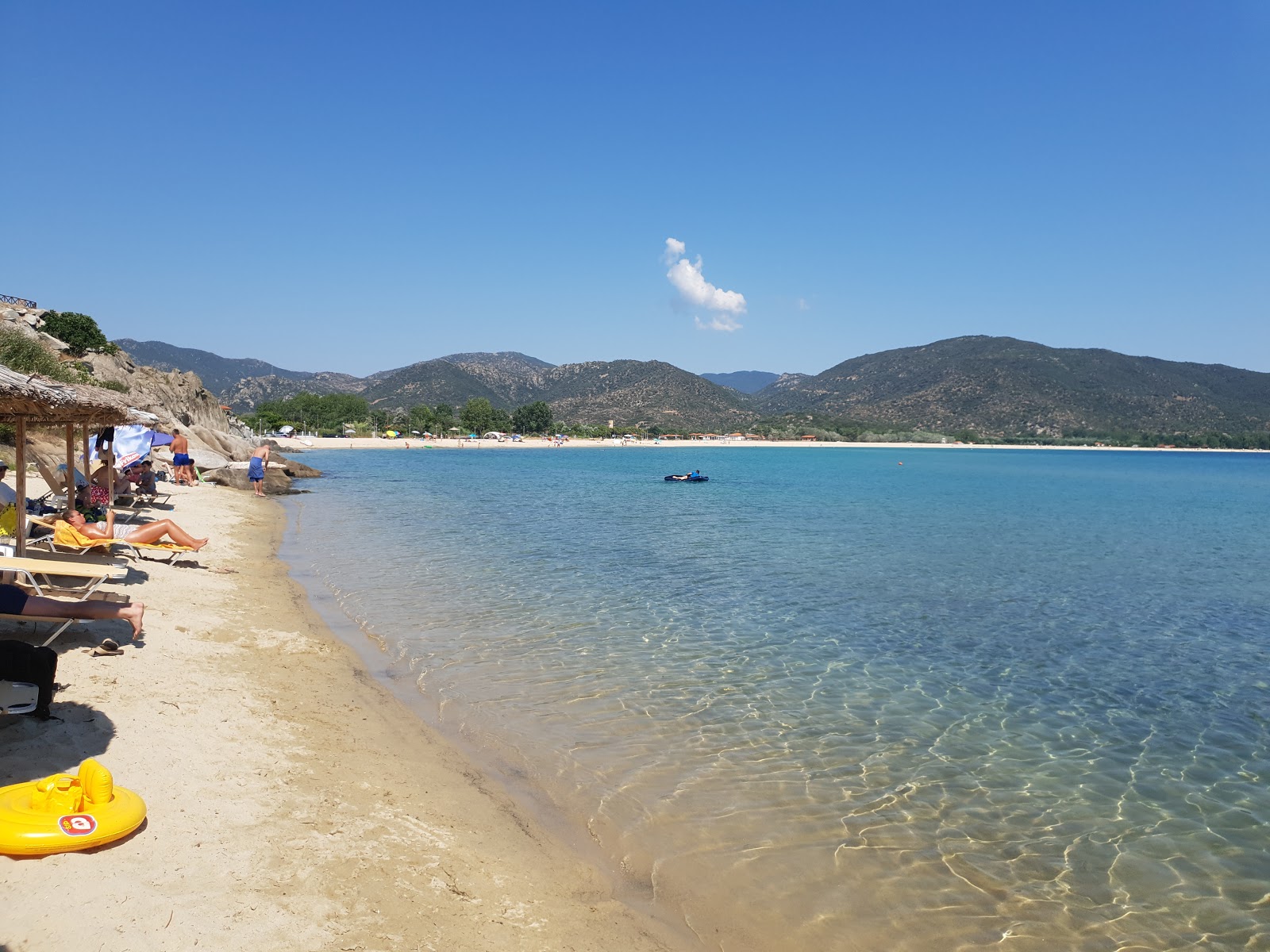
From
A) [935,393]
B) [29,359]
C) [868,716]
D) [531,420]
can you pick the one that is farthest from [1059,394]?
[868,716]

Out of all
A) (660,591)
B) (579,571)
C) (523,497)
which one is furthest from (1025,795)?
(523,497)

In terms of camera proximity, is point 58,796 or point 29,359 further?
point 29,359

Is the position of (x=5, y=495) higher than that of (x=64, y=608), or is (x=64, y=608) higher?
(x=5, y=495)

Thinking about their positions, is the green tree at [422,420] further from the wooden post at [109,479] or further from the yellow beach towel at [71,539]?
the yellow beach towel at [71,539]

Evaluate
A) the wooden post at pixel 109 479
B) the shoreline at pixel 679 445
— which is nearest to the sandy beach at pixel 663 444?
the shoreline at pixel 679 445

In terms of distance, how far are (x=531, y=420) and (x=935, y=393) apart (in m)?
82.2

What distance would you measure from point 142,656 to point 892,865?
7137mm

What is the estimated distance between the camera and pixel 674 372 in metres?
182

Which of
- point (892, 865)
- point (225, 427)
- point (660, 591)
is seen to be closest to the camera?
point (892, 865)

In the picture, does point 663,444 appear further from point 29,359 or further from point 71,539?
point 71,539

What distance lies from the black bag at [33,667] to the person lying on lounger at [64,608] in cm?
123

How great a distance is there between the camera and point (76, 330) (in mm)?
42844

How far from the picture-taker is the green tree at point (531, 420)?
123625 mm

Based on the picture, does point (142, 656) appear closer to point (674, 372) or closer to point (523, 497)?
point (523, 497)
